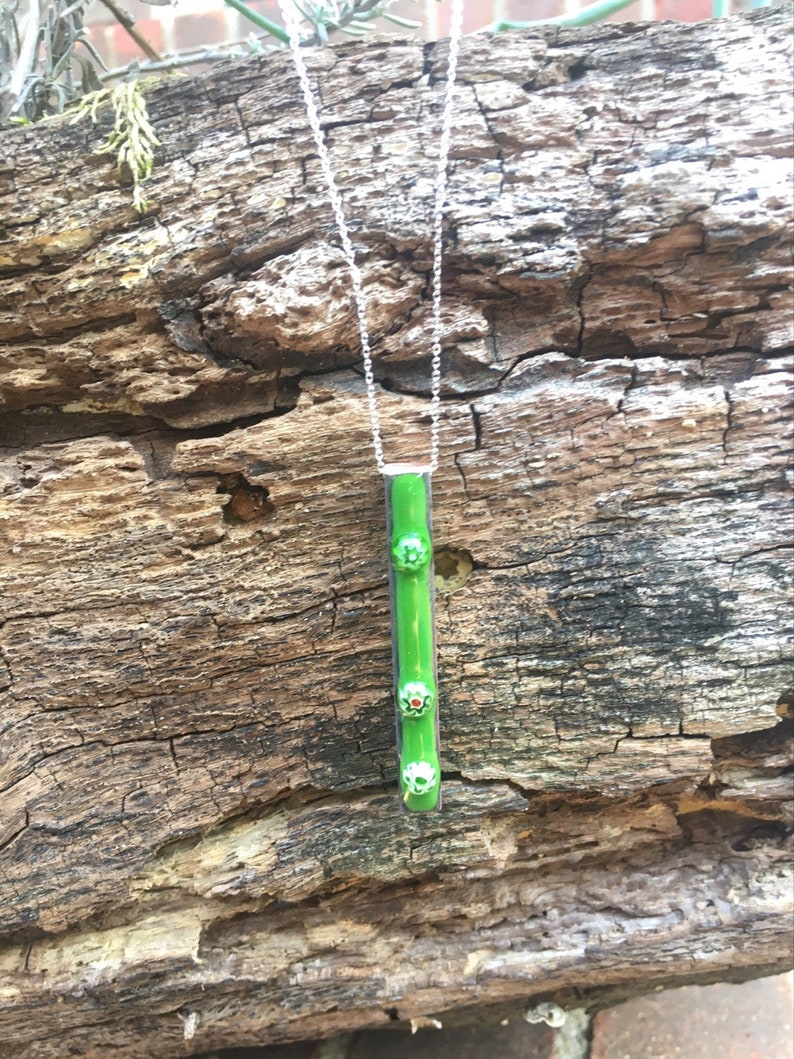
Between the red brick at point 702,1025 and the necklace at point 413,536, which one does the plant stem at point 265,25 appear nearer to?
the necklace at point 413,536

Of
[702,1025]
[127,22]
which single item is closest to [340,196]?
[127,22]

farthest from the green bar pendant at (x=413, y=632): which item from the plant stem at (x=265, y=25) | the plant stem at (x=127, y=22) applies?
the plant stem at (x=127, y=22)

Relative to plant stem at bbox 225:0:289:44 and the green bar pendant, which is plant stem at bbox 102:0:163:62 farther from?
the green bar pendant

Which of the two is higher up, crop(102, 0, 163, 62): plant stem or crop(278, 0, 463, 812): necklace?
crop(102, 0, 163, 62): plant stem

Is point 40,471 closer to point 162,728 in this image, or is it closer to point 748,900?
point 162,728

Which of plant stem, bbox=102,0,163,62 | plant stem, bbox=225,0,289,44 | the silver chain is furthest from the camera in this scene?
plant stem, bbox=102,0,163,62

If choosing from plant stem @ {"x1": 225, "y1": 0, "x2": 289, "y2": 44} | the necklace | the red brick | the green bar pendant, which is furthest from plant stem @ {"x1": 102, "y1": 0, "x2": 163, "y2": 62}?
the red brick

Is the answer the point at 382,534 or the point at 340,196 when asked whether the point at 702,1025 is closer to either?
the point at 382,534
